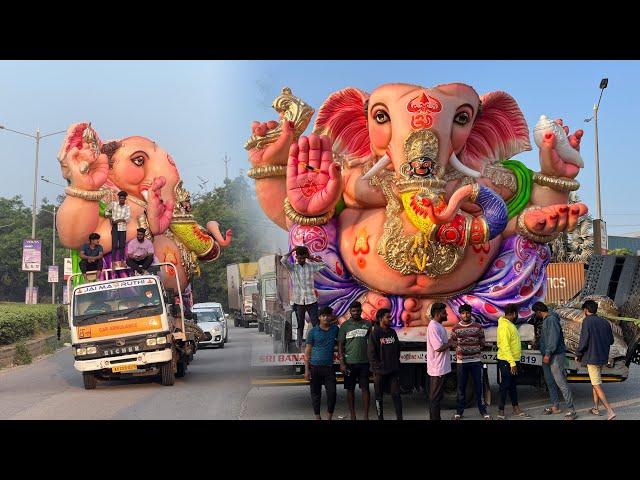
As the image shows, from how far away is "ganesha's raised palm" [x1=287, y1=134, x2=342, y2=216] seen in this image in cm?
1220

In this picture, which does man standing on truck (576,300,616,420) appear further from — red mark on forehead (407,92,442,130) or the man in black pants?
red mark on forehead (407,92,442,130)

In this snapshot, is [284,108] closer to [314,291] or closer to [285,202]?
[285,202]

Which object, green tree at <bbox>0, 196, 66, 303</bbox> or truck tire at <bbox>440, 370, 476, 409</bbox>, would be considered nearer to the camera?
truck tire at <bbox>440, 370, 476, 409</bbox>

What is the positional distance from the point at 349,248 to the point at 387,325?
1964 mm

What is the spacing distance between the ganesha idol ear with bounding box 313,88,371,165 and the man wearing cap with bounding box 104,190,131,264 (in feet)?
18.7

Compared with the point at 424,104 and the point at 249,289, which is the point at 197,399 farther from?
the point at 249,289

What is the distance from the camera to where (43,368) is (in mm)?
21156

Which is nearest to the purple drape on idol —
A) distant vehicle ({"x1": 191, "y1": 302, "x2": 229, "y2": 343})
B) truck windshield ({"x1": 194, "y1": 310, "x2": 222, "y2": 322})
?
distant vehicle ({"x1": 191, "y1": 302, "x2": 229, "y2": 343})

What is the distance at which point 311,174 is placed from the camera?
12281 millimetres

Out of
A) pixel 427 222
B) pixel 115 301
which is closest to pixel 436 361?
pixel 427 222

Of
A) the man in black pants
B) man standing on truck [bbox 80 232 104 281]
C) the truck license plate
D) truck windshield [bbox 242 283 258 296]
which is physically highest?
Answer: man standing on truck [bbox 80 232 104 281]

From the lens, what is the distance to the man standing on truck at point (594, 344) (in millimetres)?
11266

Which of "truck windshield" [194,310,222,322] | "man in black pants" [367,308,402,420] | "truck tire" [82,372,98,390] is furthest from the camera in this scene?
"truck windshield" [194,310,222,322]

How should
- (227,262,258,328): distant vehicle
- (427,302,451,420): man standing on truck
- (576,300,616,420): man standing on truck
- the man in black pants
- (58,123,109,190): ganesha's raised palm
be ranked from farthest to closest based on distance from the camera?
(227,262,258,328): distant vehicle
(58,123,109,190): ganesha's raised palm
(576,300,616,420): man standing on truck
(427,302,451,420): man standing on truck
the man in black pants
